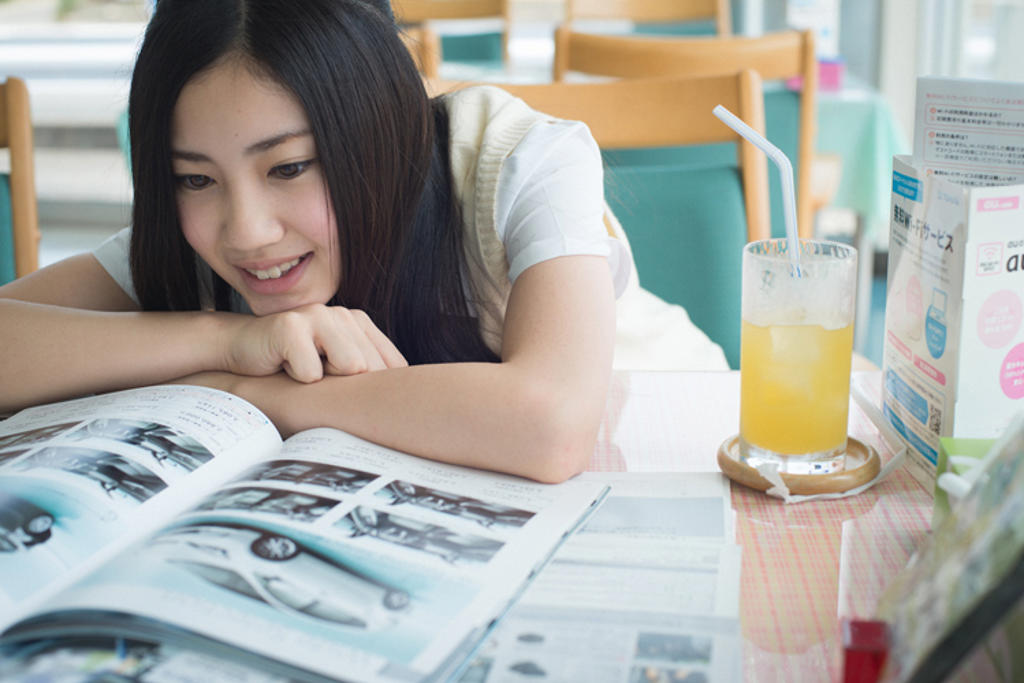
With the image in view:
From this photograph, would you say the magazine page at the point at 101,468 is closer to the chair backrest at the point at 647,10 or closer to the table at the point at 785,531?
the table at the point at 785,531

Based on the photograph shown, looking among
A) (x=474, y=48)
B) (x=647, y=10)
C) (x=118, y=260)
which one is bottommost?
(x=118, y=260)

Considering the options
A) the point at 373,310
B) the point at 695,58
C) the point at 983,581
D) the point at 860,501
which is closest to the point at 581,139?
the point at 373,310

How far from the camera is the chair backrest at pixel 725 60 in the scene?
182cm

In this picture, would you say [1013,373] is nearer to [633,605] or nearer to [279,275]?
[633,605]

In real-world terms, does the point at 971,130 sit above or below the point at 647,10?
below

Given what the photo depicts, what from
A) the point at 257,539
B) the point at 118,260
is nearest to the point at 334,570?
the point at 257,539

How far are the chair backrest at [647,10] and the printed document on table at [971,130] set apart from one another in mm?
3294

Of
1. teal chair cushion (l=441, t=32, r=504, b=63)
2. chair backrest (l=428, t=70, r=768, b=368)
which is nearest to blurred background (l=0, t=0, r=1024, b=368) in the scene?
teal chair cushion (l=441, t=32, r=504, b=63)

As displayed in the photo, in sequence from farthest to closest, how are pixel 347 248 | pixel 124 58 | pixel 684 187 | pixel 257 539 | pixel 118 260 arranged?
1. pixel 124 58
2. pixel 684 187
3. pixel 118 260
4. pixel 347 248
5. pixel 257 539

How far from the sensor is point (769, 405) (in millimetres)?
680

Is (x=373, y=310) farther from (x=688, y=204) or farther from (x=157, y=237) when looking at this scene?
(x=688, y=204)

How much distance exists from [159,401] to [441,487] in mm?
235

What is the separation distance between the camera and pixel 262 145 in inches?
32.8

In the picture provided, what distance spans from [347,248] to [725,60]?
45.6 inches
